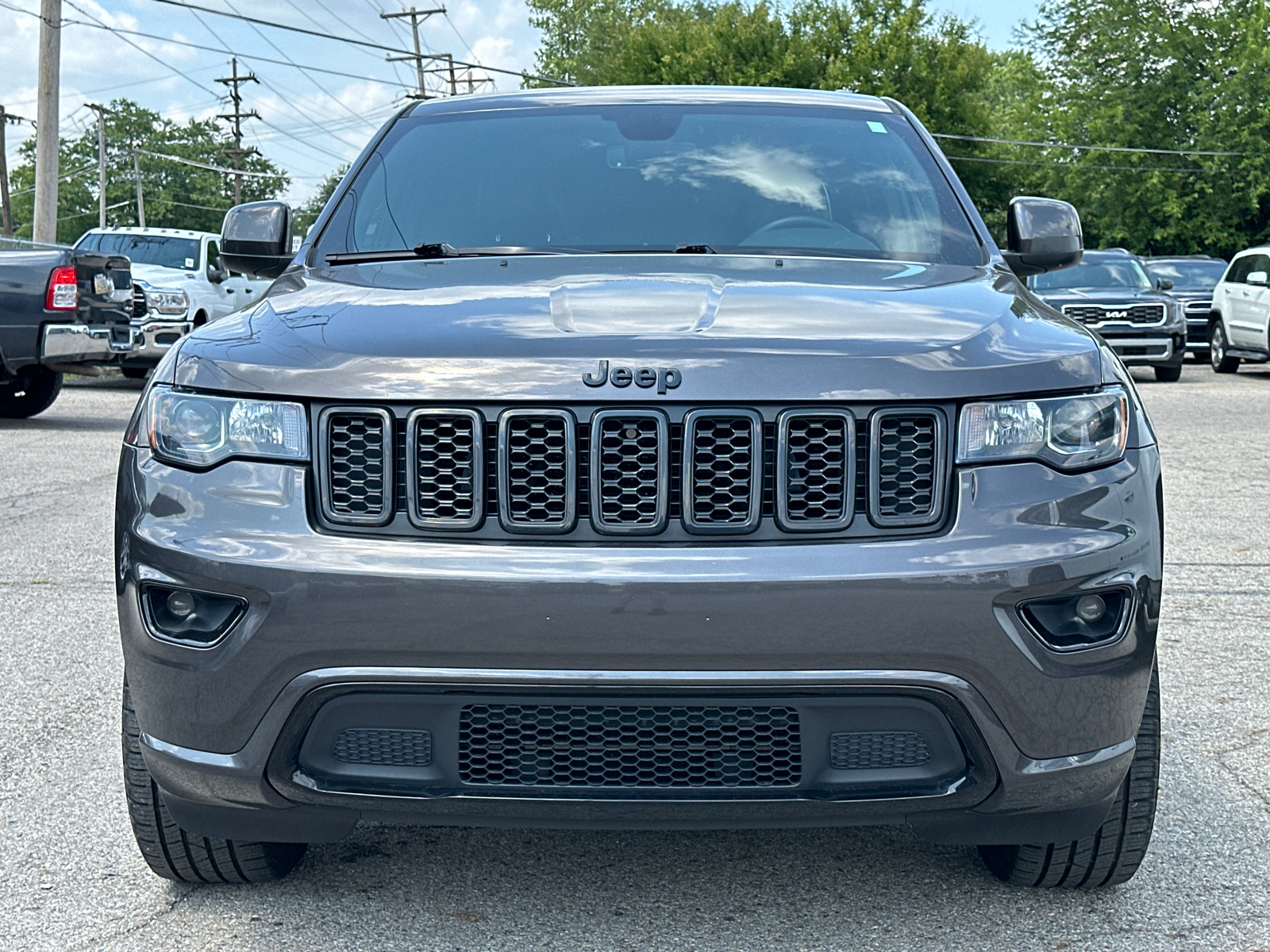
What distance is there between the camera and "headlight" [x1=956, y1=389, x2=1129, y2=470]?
2.61 metres

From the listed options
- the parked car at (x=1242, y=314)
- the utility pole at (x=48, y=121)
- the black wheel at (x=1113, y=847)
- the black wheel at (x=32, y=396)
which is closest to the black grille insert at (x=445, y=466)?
the black wheel at (x=1113, y=847)

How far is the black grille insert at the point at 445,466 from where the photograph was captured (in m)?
2.57

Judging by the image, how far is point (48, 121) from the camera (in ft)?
80.6

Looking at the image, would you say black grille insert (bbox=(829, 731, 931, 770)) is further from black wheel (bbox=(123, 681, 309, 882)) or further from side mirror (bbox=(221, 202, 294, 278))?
side mirror (bbox=(221, 202, 294, 278))

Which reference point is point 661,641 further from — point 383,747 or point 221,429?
point 221,429

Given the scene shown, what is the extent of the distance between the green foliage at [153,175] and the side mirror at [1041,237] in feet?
354

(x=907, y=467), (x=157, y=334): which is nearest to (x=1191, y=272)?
(x=157, y=334)

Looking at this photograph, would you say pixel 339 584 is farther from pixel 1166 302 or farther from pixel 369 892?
pixel 1166 302

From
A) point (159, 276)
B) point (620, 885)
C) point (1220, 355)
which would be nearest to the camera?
point (620, 885)

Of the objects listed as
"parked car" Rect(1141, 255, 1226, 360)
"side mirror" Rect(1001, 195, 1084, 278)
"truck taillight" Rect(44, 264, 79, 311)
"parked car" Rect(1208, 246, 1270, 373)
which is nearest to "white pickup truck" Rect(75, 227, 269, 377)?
"truck taillight" Rect(44, 264, 79, 311)

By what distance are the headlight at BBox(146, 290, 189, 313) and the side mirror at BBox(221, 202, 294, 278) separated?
13.8m

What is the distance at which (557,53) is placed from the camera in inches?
3073

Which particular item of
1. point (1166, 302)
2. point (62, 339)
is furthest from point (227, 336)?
point (1166, 302)

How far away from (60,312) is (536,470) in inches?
417
